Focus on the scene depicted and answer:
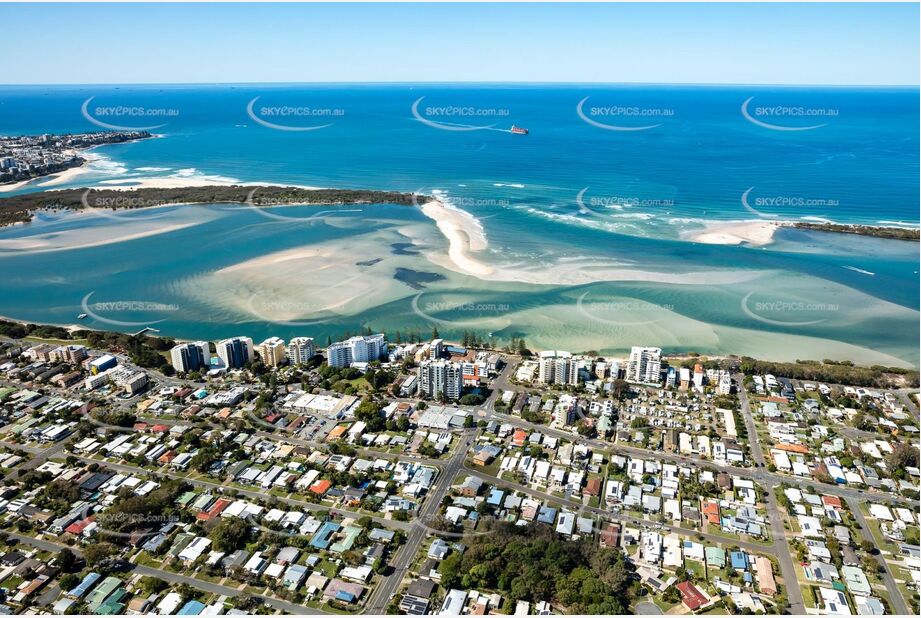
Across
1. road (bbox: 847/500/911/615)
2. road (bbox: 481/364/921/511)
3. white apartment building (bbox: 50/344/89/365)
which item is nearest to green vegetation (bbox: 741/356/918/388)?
road (bbox: 481/364/921/511)

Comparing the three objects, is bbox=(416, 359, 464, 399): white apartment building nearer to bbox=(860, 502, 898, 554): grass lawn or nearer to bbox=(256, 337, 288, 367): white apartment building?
Result: bbox=(256, 337, 288, 367): white apartment building

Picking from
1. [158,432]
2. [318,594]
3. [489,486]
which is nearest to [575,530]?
[489,486]

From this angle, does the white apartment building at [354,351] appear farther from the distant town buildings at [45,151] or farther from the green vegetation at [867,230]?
the distant town buildings at [45,151]

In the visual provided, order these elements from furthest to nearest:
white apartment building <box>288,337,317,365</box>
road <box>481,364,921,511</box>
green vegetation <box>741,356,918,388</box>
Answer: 1. white apartment building <box>288,337,317,365</box>
2. green vegetation <box>741,356,918,388</box>
3. road <box>481,364,921,511</box>

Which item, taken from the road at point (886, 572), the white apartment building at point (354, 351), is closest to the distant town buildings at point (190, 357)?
the white apartment building at point (354, 351)

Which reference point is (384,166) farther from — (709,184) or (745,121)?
(745,121)

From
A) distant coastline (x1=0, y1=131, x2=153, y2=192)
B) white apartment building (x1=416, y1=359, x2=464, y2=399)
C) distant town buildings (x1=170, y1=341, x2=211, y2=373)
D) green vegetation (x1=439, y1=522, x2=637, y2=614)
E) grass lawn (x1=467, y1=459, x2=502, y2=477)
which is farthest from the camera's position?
distant coastline (x1=0, y1=131, x2=153, y2=192)
